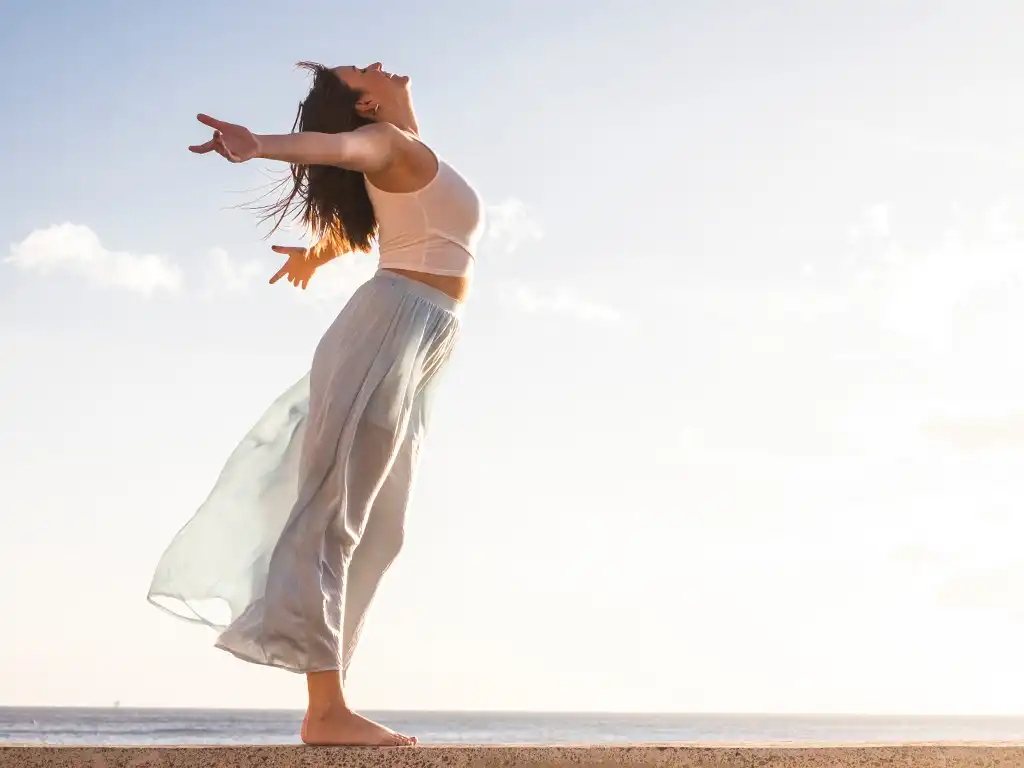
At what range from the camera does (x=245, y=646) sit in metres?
3.24

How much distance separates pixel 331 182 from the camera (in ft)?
12.5

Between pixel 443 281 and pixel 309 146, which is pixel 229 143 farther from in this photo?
pixel 443 281

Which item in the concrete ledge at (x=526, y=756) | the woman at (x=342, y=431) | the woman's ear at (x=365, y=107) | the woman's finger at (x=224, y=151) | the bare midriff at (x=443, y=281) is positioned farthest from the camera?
the woman's ear at (x=365, y=107)

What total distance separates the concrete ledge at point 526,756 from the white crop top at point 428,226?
5.20ft

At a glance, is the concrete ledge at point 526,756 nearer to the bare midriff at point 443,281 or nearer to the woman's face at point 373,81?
the bare midriff at point 443,281

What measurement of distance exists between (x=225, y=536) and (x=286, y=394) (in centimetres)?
50

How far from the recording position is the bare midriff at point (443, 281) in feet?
12.0

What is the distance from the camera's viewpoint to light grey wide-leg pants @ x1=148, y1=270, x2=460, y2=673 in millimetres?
3264

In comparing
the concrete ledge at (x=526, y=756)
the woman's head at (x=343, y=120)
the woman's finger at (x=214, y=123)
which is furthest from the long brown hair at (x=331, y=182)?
the concrete ledge at (x=526, y=756)

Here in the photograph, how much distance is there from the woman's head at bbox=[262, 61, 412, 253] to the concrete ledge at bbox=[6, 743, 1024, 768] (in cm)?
186

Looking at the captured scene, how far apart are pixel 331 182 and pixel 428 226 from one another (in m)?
0.42

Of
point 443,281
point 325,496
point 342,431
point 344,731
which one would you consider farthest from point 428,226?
point 344,731

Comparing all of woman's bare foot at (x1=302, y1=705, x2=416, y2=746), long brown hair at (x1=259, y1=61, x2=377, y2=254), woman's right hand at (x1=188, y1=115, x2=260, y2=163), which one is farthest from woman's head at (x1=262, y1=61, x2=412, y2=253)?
woman's bare foot at (x1=302, y1=705, x2=416, y2=746)

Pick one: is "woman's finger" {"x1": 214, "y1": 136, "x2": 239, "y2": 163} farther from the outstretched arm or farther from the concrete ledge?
the concrete ledge
